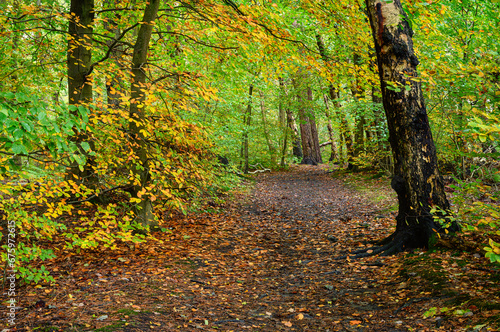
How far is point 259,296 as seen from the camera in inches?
177

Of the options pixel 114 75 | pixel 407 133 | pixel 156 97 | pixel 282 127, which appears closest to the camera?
Answer: pixel 407 133

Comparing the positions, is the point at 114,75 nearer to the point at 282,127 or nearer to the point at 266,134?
the point at 266,134

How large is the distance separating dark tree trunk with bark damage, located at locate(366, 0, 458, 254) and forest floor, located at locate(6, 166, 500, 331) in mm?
498

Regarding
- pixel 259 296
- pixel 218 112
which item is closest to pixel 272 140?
pixel 218 112

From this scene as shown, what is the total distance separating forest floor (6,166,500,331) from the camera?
3.29 metres

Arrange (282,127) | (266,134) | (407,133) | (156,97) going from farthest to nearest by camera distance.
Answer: (282,127), (266,134), (156,97), (407,133)

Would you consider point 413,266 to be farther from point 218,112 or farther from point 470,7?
point 218,112

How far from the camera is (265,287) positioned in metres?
4.82

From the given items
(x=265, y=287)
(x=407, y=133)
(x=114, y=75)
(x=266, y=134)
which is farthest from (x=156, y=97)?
(x=266, y=134)

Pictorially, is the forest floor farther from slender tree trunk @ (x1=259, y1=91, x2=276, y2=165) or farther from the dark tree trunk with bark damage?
slender tree trunk @ (x1=259, y1=91, x2=276, y2=165)

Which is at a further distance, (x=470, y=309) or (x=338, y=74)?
(x=338, y=74)

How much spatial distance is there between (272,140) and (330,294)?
1821 centimetres

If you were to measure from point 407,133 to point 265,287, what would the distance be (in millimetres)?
3243

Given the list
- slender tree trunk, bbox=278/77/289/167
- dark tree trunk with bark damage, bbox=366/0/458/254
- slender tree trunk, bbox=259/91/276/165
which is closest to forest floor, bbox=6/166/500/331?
dark tree trunk with bark damage, bbox=366/0/458/254
